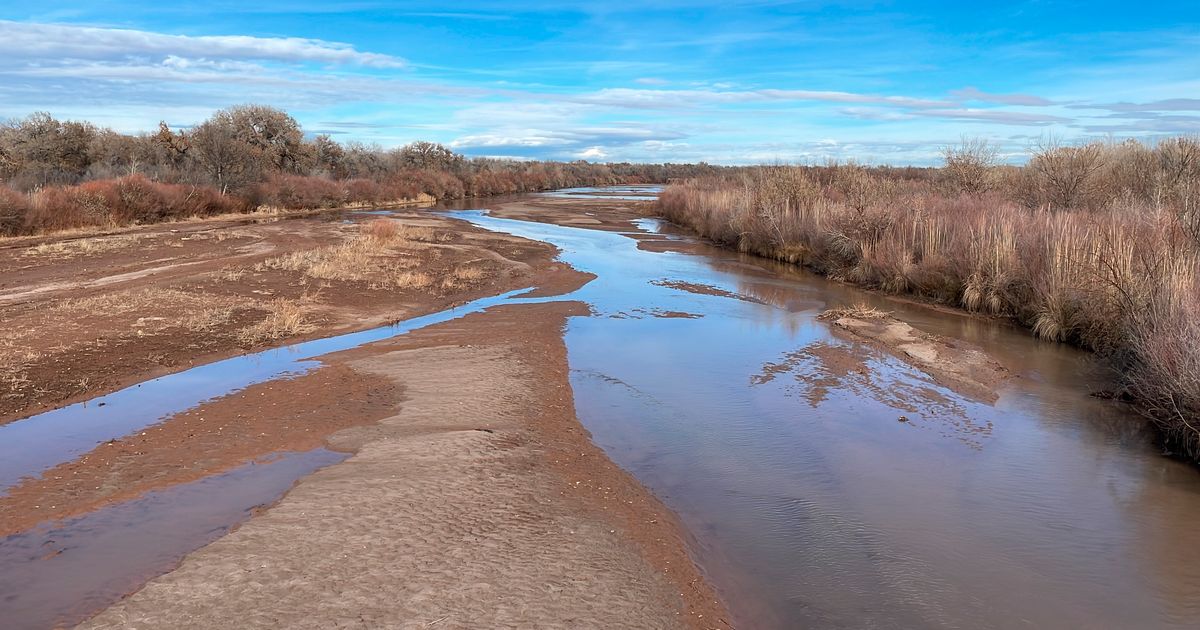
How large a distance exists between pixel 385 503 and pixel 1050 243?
1400cm

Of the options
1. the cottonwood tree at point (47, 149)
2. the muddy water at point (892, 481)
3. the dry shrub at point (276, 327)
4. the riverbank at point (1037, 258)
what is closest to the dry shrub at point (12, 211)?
the cottonwood tree at point (47, 149)

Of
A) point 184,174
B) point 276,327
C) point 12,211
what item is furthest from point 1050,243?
point 184,174

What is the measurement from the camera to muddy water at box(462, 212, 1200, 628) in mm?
5152

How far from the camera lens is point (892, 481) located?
7.15 m

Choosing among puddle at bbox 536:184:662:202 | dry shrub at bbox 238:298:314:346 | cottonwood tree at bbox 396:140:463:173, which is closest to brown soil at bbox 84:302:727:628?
dry shrub at bbox 238:298:314:346

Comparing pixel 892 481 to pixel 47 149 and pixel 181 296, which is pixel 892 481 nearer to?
pixel 181 296

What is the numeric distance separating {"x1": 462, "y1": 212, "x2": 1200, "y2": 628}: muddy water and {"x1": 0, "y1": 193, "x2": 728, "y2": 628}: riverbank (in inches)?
25.6

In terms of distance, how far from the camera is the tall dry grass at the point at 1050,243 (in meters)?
9.19

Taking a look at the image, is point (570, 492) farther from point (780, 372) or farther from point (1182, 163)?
point (1182, 163)

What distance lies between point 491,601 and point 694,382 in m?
6.38

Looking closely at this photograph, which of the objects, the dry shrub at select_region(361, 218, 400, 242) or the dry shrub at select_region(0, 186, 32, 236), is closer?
the dry shrub at select_region(0, 186, 32, 236)

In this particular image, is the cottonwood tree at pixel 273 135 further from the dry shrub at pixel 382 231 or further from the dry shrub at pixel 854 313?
the dry shrub at pixel 854 313

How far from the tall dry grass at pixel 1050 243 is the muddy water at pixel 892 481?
2.54 ft

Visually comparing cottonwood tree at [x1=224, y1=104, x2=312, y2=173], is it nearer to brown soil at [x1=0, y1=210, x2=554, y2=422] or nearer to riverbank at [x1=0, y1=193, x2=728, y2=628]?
brown soil at [x1=0, y1=210, x2=554, y2=422]
